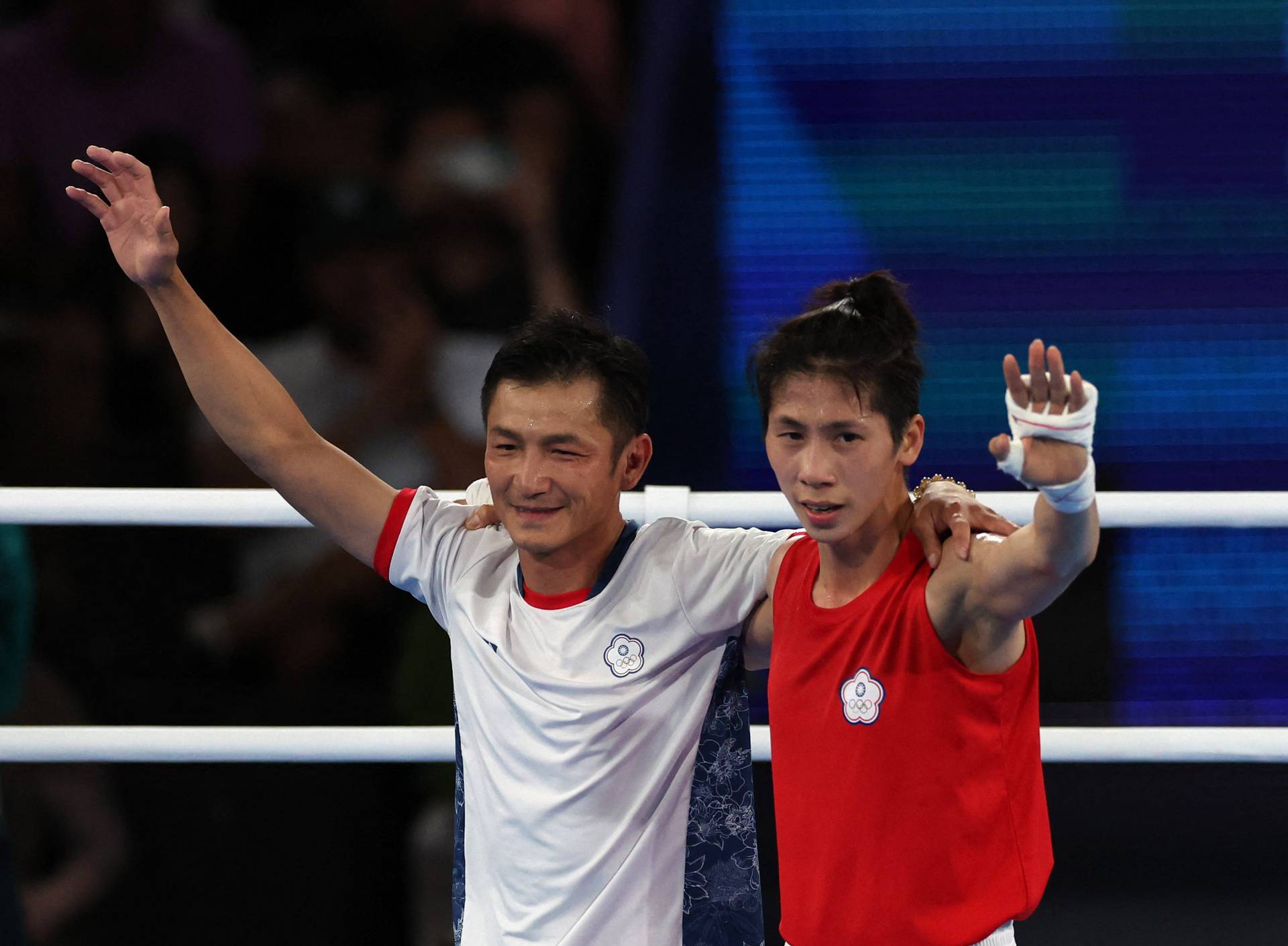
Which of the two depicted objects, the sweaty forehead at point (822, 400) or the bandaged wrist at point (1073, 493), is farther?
the sweaty forehead at point (822, 400)

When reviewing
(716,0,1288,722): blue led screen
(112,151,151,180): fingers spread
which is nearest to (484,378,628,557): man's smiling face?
(112,151,151,180): fingers spread

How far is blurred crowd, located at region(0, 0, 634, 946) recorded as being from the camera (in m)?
2.71

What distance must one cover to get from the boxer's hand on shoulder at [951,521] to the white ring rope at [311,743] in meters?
0.48

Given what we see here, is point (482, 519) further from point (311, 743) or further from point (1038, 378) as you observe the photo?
point (1038, 378)

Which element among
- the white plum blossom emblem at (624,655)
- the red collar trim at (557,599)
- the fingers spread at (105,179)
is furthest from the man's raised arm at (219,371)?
the white plum blossom emblem at (624,655)

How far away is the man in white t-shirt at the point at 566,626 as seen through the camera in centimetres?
143

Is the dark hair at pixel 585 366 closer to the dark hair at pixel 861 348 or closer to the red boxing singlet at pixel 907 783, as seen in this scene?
the dark hair at pixel 861 348

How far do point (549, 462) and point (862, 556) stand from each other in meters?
0.33

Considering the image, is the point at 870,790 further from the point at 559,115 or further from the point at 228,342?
the point at 559,115

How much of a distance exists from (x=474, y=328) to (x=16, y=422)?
1.06 meters

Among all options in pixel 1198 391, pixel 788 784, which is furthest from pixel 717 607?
pixel 1198 391

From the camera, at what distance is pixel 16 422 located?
3201 millimetres

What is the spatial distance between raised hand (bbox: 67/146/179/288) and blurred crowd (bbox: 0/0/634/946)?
1258 mm

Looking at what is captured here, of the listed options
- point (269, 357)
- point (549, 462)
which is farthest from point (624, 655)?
point (269, 357)
